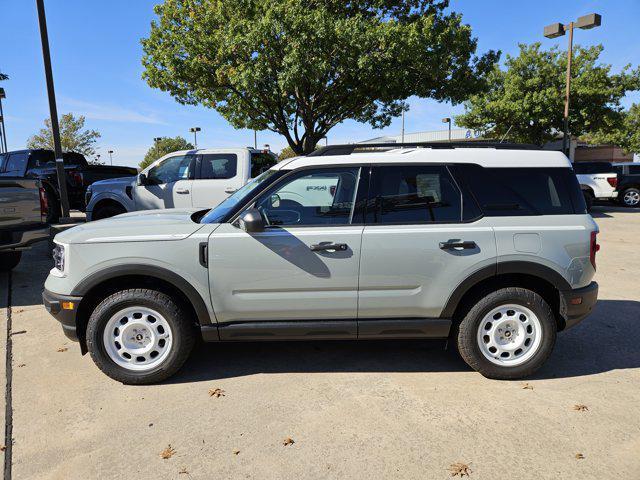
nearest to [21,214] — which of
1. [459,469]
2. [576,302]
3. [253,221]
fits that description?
[253,221]

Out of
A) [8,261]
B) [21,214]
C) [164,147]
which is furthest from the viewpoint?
[164,147]

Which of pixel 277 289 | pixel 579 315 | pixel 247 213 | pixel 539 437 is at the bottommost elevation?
pixel 539 437

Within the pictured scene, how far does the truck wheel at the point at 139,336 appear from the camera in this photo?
3590 mm

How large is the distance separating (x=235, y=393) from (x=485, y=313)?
2.01 metres

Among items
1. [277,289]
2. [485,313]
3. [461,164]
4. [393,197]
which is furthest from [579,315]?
[277,289]

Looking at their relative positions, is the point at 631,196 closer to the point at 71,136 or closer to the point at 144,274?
the point at 144,274

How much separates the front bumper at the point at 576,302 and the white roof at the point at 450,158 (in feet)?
3.23

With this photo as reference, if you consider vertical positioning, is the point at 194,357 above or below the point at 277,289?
below

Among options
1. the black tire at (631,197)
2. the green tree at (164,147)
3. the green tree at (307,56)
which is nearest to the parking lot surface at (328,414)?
the green tree at (307,56)

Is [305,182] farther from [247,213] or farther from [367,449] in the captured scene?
[367,449]

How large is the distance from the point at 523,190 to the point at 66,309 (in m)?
3.64

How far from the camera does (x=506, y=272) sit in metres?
3.62

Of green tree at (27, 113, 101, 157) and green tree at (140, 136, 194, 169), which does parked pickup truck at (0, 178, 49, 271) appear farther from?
green tree at (140, 136, 194, 169)

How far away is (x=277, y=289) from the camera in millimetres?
3578
